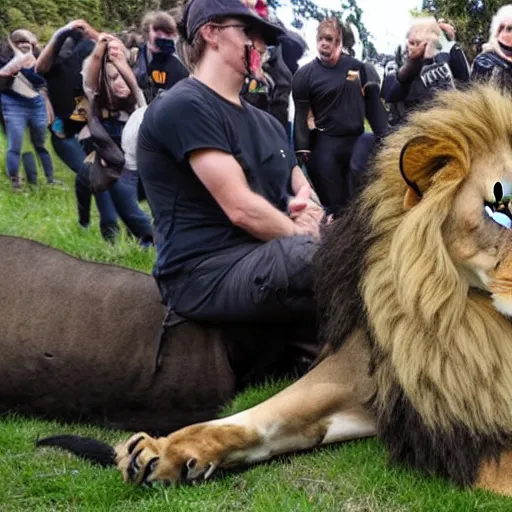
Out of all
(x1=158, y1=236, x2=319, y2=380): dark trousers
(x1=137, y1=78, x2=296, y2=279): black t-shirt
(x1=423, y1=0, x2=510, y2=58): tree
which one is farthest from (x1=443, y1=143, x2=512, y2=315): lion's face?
(x1=423, y1=0, x2=510, y2=58): tree

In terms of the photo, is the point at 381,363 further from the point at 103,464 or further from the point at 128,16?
the point at 128,16

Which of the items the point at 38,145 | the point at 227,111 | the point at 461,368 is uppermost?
the point at 227,111

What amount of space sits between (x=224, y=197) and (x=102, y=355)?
83 centimetres

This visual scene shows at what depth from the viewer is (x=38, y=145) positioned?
10.2m

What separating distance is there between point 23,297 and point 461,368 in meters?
1.97

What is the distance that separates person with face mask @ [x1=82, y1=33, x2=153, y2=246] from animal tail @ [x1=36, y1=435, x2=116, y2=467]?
3.50 meters

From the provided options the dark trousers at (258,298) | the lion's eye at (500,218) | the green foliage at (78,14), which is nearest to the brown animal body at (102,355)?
the dark trousers at (258,298)

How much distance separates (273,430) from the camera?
289 centimetres

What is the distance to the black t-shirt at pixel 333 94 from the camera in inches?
311

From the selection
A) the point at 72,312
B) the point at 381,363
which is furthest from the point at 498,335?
the point at 72,312

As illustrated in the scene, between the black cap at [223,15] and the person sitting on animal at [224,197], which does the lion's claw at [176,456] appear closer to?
the person sitting on animal at [224,197]

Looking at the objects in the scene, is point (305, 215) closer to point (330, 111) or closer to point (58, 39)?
point (330, 111)

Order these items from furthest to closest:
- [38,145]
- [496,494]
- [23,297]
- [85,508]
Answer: [38,145], [23,297], [85,508], [496,494]

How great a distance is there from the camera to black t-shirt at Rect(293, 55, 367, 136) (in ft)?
25.9
